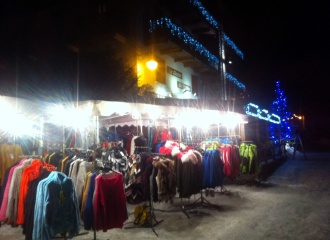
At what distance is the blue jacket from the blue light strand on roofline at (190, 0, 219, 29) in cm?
1573

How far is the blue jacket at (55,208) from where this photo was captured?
343 centimetres

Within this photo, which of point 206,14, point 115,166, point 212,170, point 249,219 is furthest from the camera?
point 206,14

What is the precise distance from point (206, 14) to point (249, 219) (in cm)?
1669

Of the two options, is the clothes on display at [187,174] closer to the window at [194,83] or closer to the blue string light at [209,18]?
the window at [194,83]

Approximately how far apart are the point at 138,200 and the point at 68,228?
1.75 meters

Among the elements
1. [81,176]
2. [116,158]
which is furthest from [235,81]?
[81,176]

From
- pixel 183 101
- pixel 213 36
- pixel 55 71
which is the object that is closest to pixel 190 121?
pixel 183 101

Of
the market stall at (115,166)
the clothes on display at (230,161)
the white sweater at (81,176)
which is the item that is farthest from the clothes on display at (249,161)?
the white sweater at (81,176)

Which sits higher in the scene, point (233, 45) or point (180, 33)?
point (233, 45)

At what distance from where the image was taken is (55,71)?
35.2 feet

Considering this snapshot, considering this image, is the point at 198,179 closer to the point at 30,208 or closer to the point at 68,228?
the point at 68,228

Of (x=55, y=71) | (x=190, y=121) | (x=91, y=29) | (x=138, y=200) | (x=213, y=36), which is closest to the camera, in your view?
(x=138, y=200)

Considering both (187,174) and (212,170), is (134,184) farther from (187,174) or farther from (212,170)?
(212,170)

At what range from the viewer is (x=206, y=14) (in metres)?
18.4
